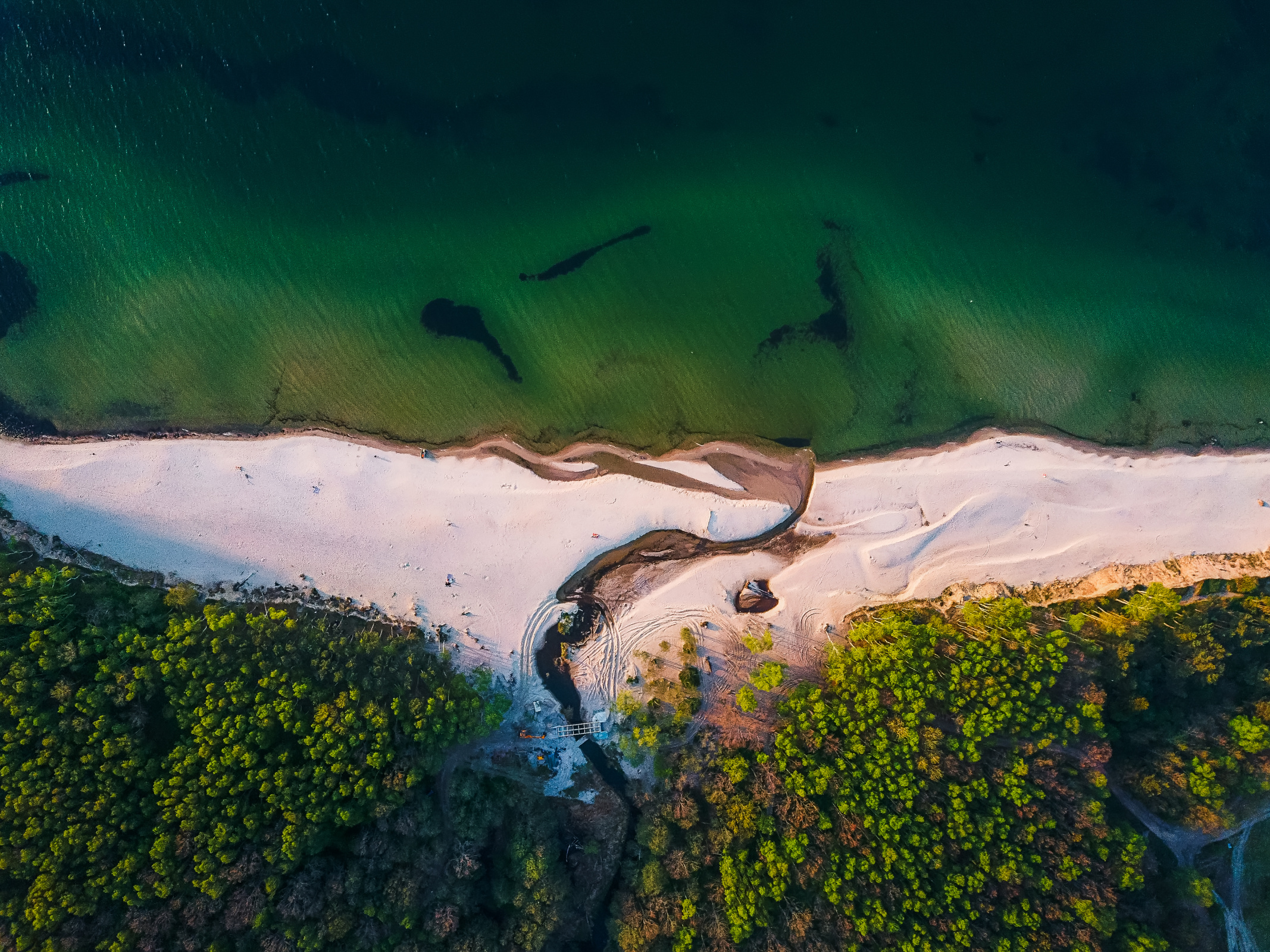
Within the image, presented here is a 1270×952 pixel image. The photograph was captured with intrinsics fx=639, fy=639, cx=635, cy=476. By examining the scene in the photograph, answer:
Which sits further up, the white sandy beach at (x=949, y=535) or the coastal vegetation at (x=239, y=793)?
the white sandy beach at (x=949, y=535)

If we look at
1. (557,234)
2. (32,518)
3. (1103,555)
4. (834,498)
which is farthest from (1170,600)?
(32,518)

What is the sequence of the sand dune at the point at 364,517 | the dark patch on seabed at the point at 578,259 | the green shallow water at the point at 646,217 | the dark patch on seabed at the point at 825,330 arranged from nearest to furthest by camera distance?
the sand dune at the point at 364,517 < the green shallow water at the point at 646,217 < the dark patch on seabed at the point at 825,330 < the dark patch on seabed at the point at 578,259

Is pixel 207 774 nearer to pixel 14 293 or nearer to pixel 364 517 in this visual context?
pixel 364 517

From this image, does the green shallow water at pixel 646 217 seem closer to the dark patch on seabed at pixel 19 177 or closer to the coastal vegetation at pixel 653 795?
the dark patch on seabed at pixel 19 177

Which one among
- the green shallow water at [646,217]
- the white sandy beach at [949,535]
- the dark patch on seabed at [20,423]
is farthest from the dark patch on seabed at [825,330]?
the dark patch on seabed at [20,423]

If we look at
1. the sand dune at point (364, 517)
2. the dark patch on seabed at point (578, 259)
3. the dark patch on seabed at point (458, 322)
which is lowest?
the sand dune at point (364, 517)

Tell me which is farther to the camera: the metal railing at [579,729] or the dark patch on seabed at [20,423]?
the dark patch on seabed at [20,423]
